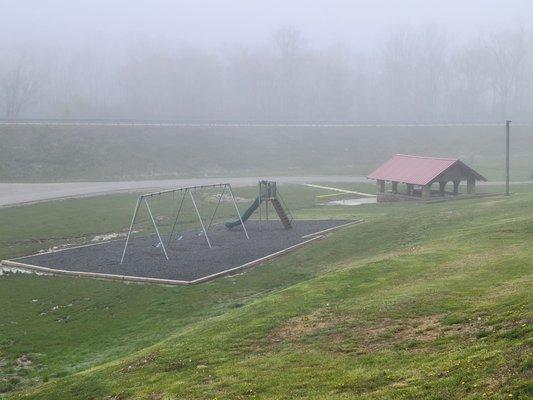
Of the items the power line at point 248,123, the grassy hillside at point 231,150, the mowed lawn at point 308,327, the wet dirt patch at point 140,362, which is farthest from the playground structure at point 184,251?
the power line at point 248,123

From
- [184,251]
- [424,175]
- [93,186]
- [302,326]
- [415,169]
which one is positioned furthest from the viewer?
[93,186]

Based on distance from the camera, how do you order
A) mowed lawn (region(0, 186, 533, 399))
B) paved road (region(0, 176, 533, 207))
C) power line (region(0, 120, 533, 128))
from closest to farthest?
1. mowed lawn (region(0, 186, 533, 399))
2. paved road (region(0, 176, 533, 207))
3. power line (region(0, 120, 533, 128))

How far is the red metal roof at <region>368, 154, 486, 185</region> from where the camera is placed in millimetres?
47594

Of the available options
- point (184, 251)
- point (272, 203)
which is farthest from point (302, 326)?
point (272, 203)

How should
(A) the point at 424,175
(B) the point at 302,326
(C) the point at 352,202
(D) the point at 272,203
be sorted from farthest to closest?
1. (C) the point at 352,202
2. (A) the point at 424,175
3. (D) the point at 272,203
4. (B) the point at 302,326

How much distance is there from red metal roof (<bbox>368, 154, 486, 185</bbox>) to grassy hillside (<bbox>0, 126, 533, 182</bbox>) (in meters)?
18.4

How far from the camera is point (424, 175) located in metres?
48.1

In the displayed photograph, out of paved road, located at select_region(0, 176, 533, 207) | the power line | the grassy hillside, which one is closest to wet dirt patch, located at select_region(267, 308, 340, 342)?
paved road, located at select_region(0, 176, 533, 207)

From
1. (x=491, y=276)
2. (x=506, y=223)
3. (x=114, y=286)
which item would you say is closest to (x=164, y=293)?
(x=114, y=286)

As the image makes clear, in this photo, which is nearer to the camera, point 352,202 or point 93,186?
point 352,202

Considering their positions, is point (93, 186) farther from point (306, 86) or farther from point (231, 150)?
point (306, 86)

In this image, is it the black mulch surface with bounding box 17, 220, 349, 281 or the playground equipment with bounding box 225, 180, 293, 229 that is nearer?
the black mulch surface with bounding box 17, 220, 349, 281

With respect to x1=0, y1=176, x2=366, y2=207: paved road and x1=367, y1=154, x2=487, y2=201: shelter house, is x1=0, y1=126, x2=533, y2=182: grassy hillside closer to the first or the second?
x1=0, y1=176, x2=366, y2=207: paved road

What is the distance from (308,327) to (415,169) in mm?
33532
